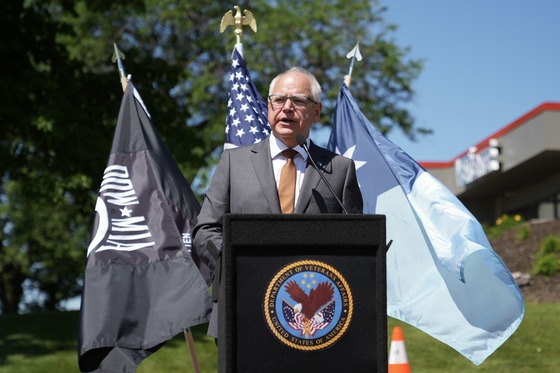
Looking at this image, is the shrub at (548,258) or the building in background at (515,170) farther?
the building in background at (515,170)

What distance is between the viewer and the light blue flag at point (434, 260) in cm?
727

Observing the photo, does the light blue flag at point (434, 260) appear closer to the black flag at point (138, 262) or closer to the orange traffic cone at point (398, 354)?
the orange traffic cone at point (398, 354)

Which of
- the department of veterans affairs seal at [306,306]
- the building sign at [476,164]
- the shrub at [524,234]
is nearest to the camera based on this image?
the department of veterans affairs seal at [306,306]

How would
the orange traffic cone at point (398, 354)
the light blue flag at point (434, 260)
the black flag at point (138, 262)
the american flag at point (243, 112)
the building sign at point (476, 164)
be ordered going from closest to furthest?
the light blue flag at point (434, 260) < the black flag at point (138, 262) < the american flag at point (243, 112) < the orange traffic cone at point (398, 354) < the building sign at point (476, 164)

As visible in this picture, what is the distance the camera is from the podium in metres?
3.52

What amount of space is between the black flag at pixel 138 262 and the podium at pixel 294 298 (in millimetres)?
3905

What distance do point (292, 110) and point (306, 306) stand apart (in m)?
1.11

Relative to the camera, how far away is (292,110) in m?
4.30

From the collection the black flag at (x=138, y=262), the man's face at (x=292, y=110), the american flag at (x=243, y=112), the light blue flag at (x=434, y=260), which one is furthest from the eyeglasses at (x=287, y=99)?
the american flag at (x=243, y=112)

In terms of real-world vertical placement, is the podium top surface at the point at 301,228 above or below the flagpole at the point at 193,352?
above

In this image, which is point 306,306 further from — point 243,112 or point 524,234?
point 524,234

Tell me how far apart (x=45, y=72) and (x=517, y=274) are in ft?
34.4

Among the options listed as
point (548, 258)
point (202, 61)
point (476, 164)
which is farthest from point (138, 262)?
point (476, 164)

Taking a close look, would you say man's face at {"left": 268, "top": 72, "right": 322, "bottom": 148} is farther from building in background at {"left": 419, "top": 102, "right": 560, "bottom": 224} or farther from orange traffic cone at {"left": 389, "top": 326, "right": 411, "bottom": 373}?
building in background at {"left": 419, "top": 102, "right": 560, "bottom": 224}
